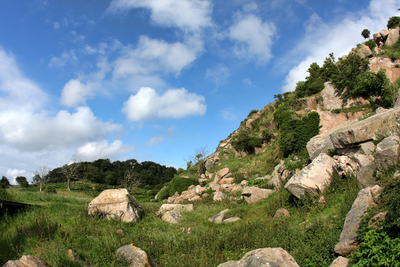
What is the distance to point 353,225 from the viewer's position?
4.54 metres

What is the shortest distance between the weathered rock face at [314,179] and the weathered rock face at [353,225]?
2.72m

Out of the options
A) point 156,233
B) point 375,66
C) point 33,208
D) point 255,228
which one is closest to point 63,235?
point 156,233

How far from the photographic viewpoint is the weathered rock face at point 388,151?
19.1ft

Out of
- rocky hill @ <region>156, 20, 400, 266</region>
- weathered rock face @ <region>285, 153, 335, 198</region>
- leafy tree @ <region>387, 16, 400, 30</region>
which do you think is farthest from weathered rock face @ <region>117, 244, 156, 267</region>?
leafy tree @ <region>387, 16, 400, 30</region>

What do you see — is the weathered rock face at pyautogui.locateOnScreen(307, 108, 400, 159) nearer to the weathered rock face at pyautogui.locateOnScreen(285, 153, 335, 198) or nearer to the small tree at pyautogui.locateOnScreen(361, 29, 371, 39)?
the weathered rock face at pyautogui.locateOnScreen(285, 153, 335, 198)

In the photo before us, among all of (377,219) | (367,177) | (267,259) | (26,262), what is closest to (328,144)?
(367,177)

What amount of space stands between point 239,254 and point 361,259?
272 centimetres

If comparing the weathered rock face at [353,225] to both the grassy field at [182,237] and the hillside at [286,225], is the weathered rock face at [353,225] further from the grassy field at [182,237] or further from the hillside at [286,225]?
the grassy field at [182,237]

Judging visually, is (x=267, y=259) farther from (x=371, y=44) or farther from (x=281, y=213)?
(x=371, y=44)

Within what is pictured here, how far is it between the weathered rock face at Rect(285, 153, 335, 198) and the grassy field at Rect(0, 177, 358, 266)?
1.21 ft

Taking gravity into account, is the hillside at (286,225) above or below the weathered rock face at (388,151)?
below

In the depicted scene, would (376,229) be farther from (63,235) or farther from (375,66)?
(375,66)

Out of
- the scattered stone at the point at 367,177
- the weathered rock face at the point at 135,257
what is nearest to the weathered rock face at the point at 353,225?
A: the scattered stone at the point at 367,177

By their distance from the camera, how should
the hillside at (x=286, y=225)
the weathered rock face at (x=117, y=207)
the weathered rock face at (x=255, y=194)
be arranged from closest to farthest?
the hillside at (x=286, y=225) → the weathered rock face at (x=117, y=207) → the weathered rock face at (x=255, y=194)
